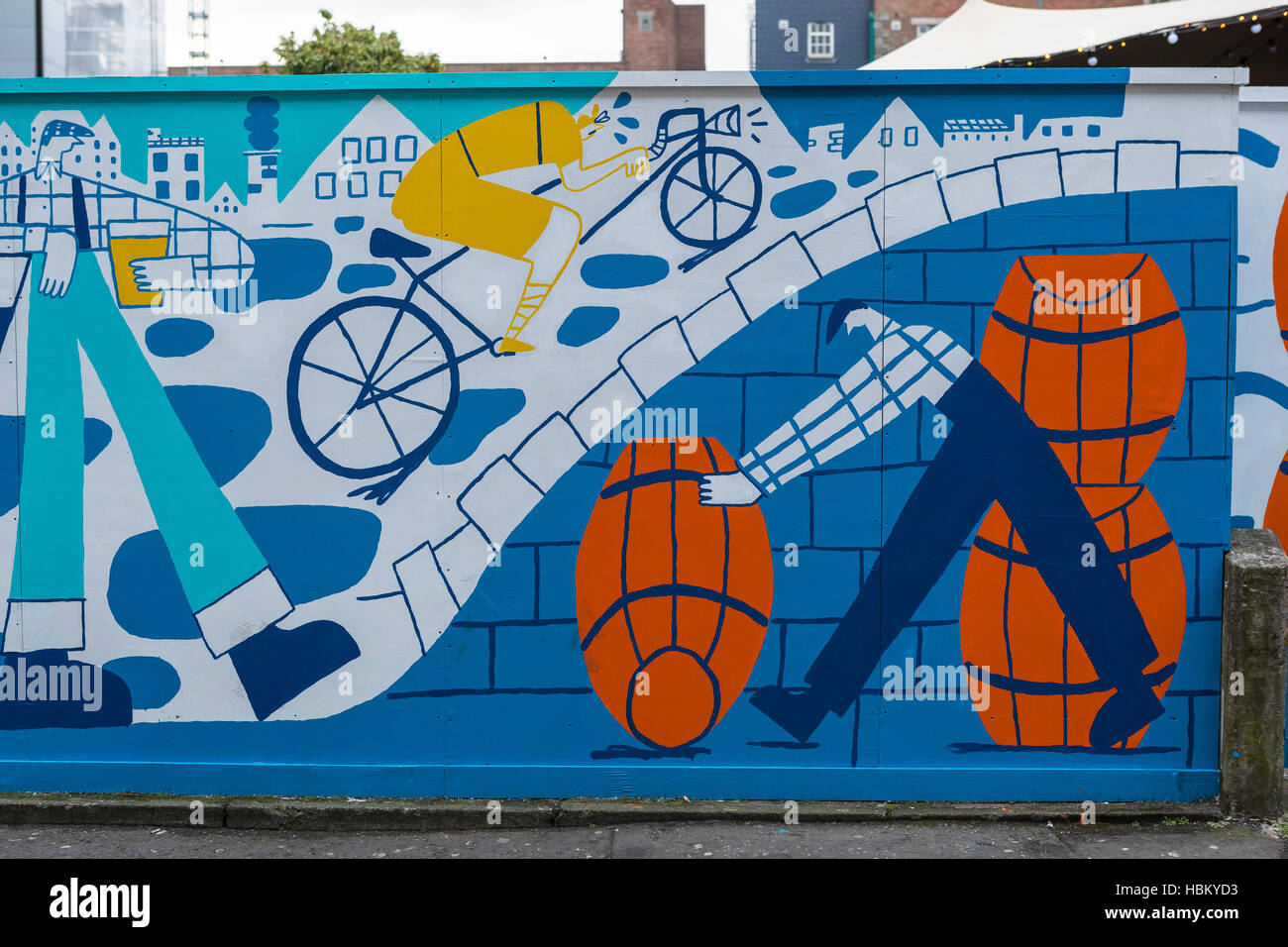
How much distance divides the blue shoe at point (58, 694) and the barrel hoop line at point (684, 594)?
84.7 inches

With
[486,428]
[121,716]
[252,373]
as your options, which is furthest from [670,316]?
[121,716]

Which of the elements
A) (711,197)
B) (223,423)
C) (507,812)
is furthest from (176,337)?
(507,812)

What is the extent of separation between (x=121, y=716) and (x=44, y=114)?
2583 millimetres

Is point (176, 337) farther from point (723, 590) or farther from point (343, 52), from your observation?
point (343, 52)

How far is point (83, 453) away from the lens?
4629 mm

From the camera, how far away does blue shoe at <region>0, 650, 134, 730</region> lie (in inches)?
184

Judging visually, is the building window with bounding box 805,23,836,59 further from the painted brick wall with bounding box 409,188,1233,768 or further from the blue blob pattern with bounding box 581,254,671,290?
the blue blob pattern with bounding box 581,254,671,290

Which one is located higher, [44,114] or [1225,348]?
[44,114]

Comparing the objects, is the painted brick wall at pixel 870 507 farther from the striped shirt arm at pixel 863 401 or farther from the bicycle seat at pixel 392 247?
the bicycle seat at pixel 392 247

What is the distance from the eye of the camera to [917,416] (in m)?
4.56

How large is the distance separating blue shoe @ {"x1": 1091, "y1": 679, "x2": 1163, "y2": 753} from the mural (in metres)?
0.02

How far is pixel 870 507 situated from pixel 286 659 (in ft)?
8.42
